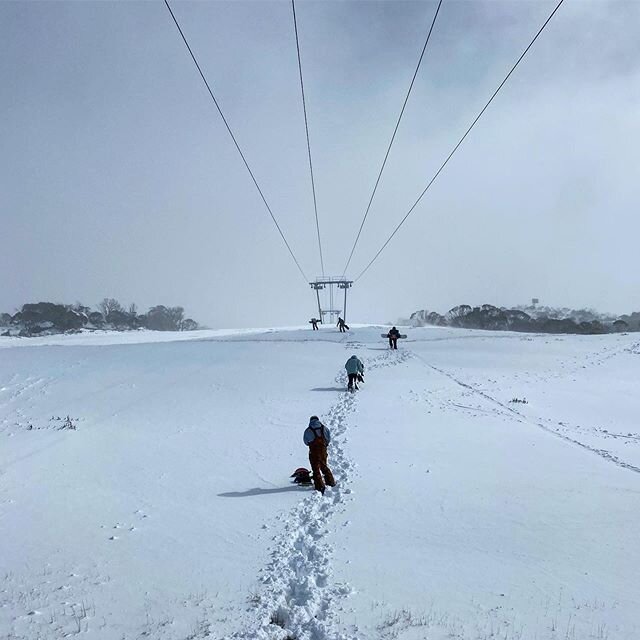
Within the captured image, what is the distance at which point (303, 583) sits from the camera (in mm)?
6645

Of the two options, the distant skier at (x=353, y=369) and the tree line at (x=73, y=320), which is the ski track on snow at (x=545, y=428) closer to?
the distant skier at (x=353, y=369)

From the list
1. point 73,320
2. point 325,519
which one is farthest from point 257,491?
point 73,320

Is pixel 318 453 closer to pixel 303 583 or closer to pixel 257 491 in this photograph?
pixel 257 491

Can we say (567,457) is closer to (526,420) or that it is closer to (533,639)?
(526,420)

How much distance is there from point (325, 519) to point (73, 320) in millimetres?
106861

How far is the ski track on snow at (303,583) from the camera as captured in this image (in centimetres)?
560

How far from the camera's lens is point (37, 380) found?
26.9 meters

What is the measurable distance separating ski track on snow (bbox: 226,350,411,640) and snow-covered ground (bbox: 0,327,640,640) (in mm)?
32

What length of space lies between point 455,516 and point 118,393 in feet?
61.7

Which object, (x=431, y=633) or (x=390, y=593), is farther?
(x=390, y=593)

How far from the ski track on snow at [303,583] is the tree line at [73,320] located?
73.4 metres

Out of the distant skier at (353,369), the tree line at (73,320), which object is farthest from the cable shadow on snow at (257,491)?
the tree line at (73,320)

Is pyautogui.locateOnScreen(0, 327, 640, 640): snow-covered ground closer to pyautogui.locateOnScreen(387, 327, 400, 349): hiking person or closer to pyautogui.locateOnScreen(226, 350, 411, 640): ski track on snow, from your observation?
pyautogui.locateOnScreen(226, 350, 411, 640): ski track on snow

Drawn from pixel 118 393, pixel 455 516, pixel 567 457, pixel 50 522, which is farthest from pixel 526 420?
pixel 118 393
